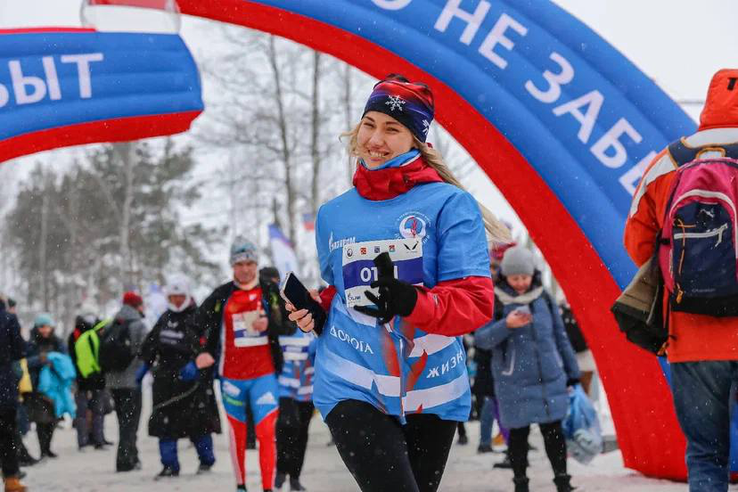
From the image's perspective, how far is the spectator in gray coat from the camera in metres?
9.40

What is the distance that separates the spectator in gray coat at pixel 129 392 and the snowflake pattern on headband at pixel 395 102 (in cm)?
690

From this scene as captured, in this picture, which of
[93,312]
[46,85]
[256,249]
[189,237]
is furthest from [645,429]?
[189,237]

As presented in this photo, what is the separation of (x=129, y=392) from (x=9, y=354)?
2.10 metres

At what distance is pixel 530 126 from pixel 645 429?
7.67ft

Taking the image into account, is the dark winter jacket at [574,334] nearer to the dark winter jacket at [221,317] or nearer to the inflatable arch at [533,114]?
the inflatable arch at [533,114]

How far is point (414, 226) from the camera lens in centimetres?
309

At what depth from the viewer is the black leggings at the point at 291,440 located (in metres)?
7.61

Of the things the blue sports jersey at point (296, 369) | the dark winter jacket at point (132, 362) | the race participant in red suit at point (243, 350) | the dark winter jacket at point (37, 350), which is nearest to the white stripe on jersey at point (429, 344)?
the race participant in red suit at point (243, 350)

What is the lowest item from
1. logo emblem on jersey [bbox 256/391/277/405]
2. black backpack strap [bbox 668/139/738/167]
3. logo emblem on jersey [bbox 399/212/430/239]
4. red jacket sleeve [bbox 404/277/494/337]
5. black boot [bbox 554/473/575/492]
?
black boot [bbox 554/473/575/492]

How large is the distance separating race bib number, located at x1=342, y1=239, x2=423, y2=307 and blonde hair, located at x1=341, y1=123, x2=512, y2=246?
431 mm

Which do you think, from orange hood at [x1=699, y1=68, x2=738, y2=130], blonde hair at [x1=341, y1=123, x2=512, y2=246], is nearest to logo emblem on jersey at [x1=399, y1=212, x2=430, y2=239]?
blonde hair at [x1=341, y1=123, x2=512, y2=246]

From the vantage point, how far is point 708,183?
367cm

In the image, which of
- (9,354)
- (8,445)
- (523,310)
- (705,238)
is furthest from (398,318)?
(9,354)

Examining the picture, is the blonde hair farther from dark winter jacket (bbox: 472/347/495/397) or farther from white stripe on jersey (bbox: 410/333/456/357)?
dark winter jacket (bbox: 472/347/495/397)
